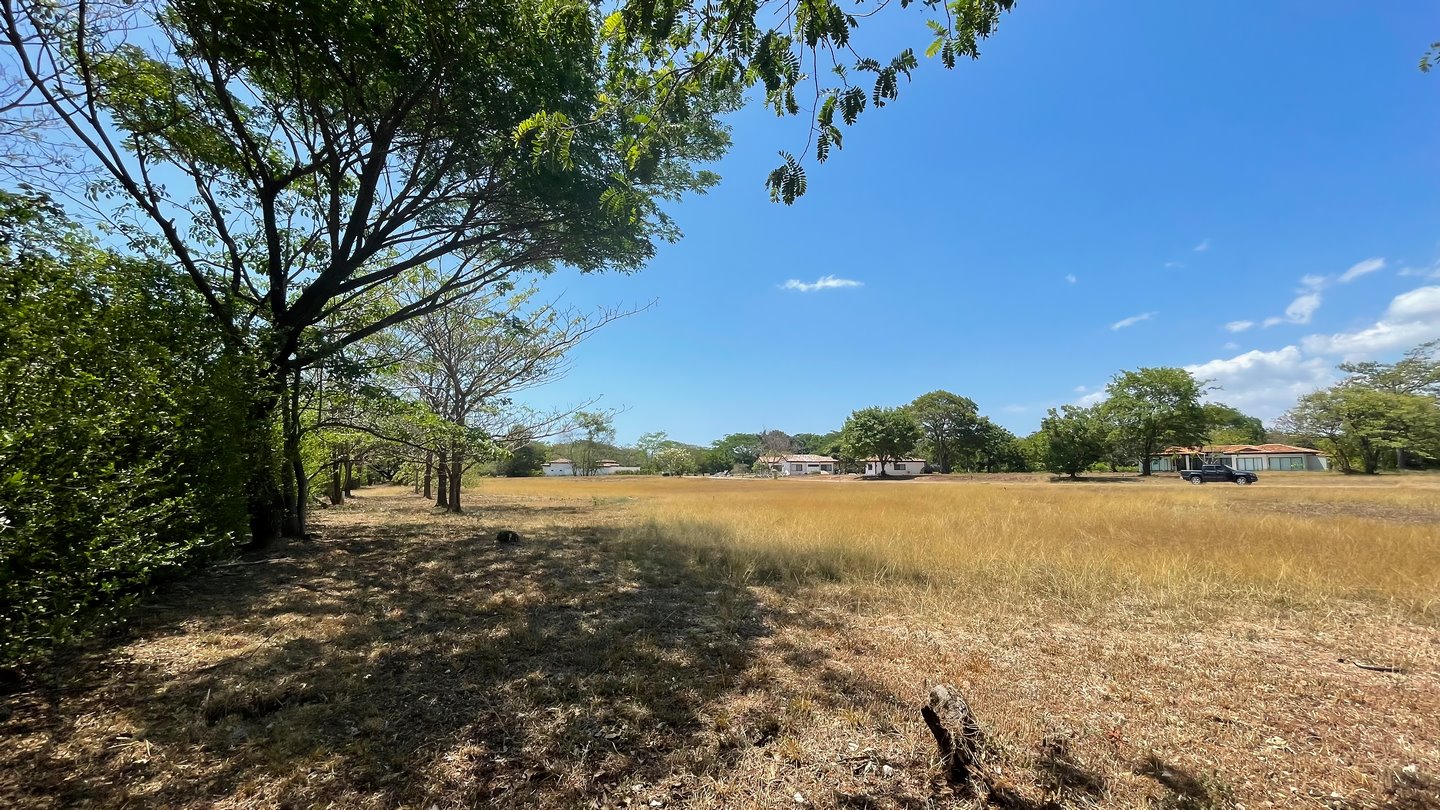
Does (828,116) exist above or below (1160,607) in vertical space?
above

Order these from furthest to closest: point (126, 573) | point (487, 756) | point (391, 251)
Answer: point (391, 251), point (126, 573), point (487, 756)

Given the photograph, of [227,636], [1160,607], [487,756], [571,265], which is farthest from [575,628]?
[571,265]

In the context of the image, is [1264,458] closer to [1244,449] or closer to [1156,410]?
[1244,449]

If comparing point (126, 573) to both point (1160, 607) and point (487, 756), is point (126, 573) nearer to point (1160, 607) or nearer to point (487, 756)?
point (487, 756)

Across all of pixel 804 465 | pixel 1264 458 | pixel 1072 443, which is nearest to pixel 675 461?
pixel 804 465

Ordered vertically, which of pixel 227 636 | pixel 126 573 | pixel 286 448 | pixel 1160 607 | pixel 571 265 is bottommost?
pixel 1160 607

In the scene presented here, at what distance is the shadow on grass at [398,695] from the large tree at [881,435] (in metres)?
49.3

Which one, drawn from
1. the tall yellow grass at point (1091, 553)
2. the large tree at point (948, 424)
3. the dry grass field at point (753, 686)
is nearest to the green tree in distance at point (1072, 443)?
the large tree at point (948, 424)

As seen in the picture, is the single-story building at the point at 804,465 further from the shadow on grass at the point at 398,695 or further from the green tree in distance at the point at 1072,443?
the shadow on grass at the point at 398,695

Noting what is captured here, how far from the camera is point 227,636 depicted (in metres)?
4.48

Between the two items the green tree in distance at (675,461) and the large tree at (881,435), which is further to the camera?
the green tree in distance at (675,461)

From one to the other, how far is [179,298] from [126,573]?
431 centimetres

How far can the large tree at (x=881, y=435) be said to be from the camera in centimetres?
5272

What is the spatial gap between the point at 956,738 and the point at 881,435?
172ft
